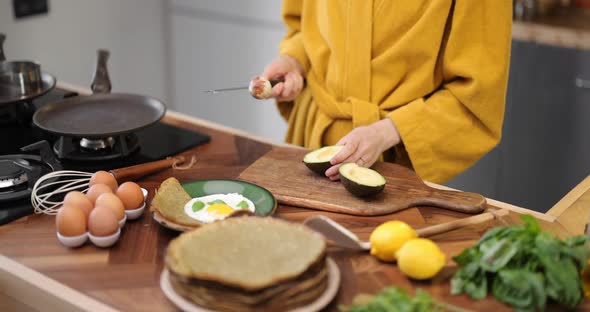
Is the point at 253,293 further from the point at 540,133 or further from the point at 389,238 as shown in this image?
the point at 540,133

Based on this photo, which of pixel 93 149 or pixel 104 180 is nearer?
pixel 104 180

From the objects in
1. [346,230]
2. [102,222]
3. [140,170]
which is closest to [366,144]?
[346,230]

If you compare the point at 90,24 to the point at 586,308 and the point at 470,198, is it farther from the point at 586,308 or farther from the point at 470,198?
the point at 586,308

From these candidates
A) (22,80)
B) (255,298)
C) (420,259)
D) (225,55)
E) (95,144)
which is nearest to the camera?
(255,298)

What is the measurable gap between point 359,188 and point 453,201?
18cm

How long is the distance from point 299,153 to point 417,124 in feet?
0.86

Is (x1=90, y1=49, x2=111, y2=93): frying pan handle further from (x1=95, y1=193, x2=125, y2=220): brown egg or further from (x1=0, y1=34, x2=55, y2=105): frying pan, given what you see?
(x1=95, y1=193, x2=125, y2=220): brown egg

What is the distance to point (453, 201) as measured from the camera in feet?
4.63

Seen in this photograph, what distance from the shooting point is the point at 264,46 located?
10.6 ft

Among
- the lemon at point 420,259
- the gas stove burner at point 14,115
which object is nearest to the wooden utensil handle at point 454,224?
the lemon at point 420,259

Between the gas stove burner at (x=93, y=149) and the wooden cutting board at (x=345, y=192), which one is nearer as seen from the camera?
the wooden cutting board at (x=345, y=192)

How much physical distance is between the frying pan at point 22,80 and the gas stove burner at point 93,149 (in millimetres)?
248

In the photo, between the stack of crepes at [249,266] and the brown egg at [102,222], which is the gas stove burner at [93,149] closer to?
the brown egg at [102,222]

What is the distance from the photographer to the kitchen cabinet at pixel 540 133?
255cm
